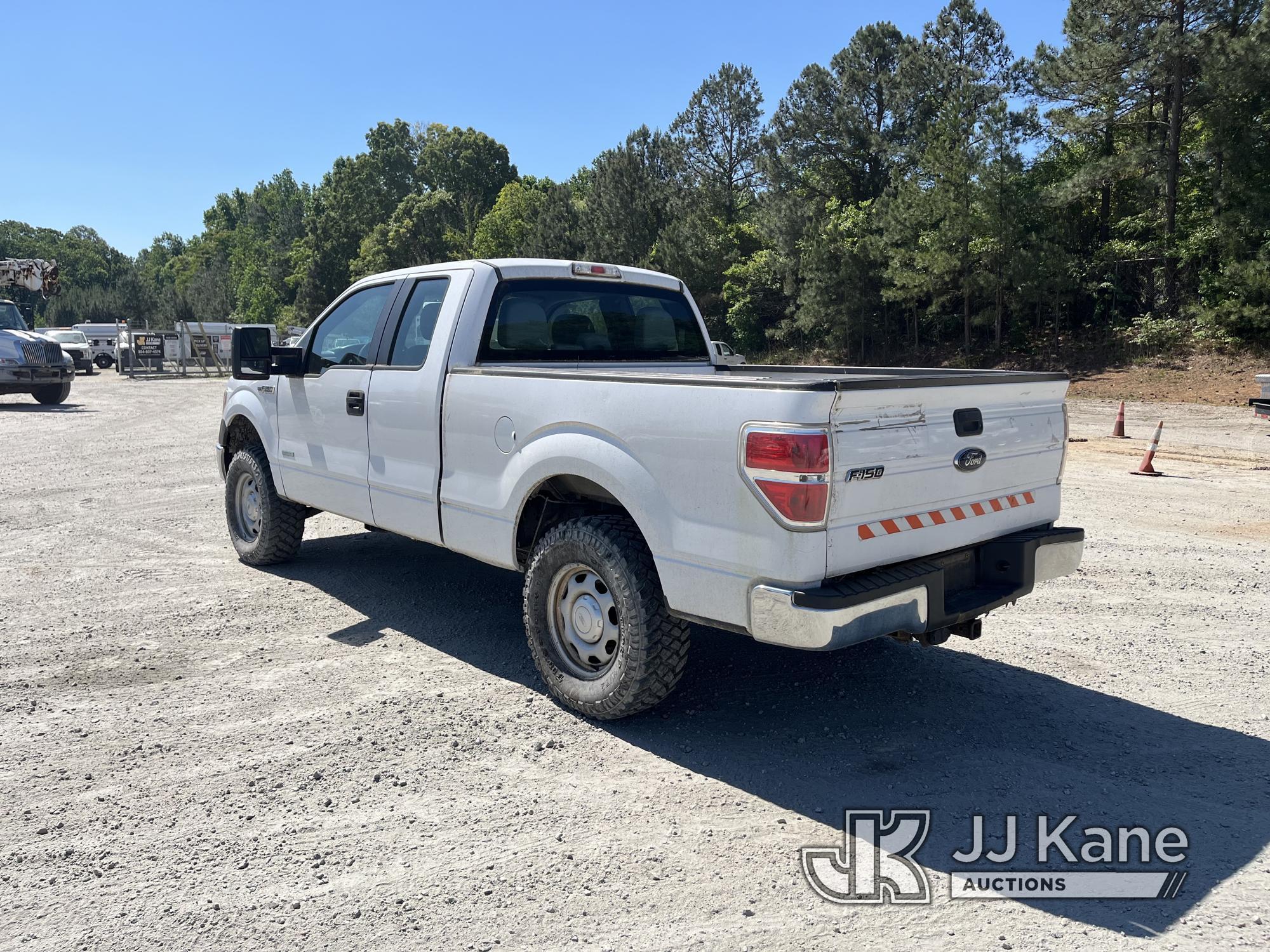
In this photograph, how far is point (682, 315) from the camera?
19.9ft

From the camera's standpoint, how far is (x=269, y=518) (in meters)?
6.69

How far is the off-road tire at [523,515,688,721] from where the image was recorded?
3873 millimetres

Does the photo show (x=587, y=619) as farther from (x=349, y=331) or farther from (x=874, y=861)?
(x=349, y=331)

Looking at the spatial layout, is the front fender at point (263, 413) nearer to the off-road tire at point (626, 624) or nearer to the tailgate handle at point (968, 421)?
the off-road tire at point (626, 624)

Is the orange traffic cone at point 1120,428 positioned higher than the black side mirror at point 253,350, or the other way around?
the black side mirror at point 253,350

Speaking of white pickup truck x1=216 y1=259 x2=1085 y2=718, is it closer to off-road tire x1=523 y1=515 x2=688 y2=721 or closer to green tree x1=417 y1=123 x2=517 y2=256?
off-road tire x1=523 y1=515 x2=688 y2=721

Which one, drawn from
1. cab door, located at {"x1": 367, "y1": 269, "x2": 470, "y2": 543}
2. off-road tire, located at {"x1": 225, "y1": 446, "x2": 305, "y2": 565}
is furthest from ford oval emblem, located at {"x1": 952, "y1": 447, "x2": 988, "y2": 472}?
off-road tire, located at {"x1": 225, "y1": 446, "x2": 305, "y2": 565}

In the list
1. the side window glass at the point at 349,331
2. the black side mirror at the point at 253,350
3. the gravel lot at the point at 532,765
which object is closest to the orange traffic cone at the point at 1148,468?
the gravel lot at the point at 532,765

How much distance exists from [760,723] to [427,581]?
3134mm

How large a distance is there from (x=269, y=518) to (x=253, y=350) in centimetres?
129

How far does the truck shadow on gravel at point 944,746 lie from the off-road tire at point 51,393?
2120 centimetres

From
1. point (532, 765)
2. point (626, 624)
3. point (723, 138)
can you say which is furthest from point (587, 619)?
point (723, 138)

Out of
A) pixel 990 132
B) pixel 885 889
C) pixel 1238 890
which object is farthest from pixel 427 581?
pixel 990 132

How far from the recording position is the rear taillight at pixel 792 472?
3.29 metres
